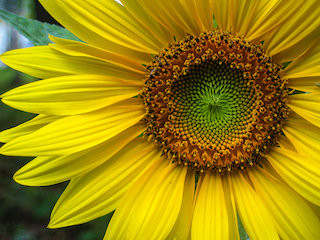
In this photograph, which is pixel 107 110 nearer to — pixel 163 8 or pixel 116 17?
pixel 116 17

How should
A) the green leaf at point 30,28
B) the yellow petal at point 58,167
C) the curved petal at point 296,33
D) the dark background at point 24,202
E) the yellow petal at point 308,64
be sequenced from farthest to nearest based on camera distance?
the dark background at point 24,202 < the green leaf at point 30,28 < the yellow petal at point 58,167 < the yellow petal at point 308,64 < the curved petal at point 296,33

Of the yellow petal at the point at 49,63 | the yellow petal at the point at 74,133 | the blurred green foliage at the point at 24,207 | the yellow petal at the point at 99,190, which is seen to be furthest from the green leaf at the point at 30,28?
the blurred green foliage at the point at 24,207

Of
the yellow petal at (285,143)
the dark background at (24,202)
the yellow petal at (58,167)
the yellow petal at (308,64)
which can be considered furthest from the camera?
the dark background at (24,202)

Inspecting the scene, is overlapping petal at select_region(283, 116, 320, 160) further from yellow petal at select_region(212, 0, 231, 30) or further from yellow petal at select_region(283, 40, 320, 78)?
yellow petal at select_region(212, 0, 231, 30)

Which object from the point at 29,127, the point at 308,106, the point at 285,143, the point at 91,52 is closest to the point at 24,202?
the point at 29,127

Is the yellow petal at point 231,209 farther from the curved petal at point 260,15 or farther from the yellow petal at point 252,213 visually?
the curved petal at point 260,15

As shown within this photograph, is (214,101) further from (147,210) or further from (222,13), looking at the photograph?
(147,210)
